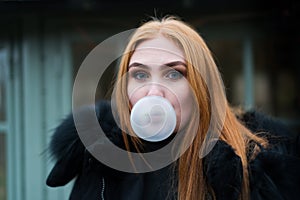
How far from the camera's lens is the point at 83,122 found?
1295mm

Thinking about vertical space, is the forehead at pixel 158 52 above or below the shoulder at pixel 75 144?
above

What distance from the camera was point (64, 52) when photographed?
2.75 m

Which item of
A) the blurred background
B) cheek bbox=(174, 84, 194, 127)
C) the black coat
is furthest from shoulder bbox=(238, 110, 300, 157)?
A: the blurred background

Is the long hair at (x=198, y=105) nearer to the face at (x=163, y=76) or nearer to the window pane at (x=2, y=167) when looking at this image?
the face at (x=163, y=76)

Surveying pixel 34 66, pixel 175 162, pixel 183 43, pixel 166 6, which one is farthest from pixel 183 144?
pixel 34 66

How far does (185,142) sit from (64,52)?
173 cm

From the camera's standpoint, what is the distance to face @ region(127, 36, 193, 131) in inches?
44.1

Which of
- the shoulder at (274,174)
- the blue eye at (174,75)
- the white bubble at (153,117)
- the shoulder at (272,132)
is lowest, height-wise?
the shoulder at (274,174)

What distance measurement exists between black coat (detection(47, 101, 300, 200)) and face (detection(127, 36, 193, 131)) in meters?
0.12

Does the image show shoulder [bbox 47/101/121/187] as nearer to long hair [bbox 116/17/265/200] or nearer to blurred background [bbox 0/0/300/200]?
long hair [bbox 116/17/265/200]

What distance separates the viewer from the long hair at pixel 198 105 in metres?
1.13

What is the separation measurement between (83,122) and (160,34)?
311 mm

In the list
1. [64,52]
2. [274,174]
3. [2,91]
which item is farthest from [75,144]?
[2,91]

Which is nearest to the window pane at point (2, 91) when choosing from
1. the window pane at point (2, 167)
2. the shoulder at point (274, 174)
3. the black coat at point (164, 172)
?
the window pane at point (2, 167)
